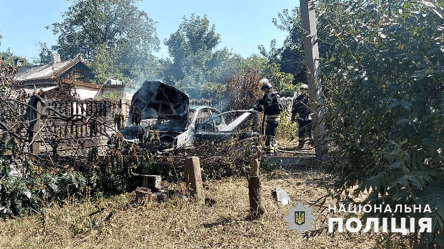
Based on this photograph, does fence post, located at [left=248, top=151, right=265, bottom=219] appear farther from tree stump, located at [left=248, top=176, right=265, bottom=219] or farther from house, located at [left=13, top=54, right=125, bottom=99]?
house, located at [left=13, top=54, right=125, bottom=99]

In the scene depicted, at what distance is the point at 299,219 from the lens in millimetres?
4566

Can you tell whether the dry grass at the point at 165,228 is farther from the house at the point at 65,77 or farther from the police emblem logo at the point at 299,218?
the house at the point at 65,77

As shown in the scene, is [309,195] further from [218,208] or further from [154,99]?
[154,99]

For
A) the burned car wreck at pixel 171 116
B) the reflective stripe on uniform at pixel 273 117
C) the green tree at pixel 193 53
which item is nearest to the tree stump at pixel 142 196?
the burned car wreck at pixel 171 116

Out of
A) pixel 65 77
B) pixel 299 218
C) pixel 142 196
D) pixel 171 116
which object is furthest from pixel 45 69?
pixel 299 218

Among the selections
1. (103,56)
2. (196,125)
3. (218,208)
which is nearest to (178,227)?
(218,208)

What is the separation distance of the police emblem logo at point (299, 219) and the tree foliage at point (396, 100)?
2.02 meters

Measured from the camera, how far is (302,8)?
7246mm

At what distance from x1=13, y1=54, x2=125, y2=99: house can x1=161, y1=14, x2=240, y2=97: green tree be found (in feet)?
28.4

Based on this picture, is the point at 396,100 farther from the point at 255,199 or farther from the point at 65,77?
the point at 65,77

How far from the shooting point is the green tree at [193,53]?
35750mm

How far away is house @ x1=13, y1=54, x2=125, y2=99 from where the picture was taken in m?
25.0

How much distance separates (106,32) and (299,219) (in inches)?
1954

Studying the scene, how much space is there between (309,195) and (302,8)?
3.90 metres
